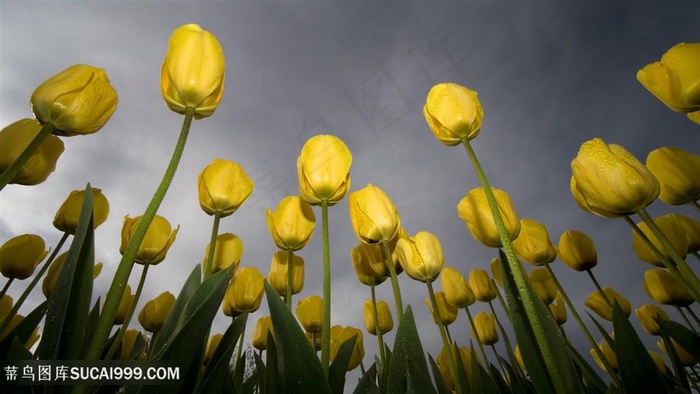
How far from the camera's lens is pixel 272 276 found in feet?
7.30

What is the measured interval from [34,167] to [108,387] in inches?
40.3

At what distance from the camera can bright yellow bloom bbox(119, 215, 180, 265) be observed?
6.05ft

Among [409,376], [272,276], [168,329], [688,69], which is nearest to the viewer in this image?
[409,376]

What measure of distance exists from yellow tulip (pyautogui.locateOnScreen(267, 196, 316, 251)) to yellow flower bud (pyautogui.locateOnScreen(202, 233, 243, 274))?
367 millimetres

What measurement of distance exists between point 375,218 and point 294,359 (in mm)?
834

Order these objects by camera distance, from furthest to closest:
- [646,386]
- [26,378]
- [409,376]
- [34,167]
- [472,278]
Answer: [472,278], [34,167], [646,386], [409,376], [26,378]

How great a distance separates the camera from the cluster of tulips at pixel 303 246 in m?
0.96

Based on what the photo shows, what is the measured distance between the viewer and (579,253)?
2.42 meters

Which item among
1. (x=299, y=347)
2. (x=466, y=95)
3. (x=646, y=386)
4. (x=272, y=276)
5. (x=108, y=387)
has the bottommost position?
(x=646, y=386)

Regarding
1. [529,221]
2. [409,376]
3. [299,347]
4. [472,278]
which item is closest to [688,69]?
[529,221]

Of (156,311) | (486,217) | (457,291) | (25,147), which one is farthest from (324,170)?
(457,291)

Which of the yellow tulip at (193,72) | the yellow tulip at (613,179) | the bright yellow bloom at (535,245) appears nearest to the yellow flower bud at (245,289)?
the yellow tulip at (193,72)

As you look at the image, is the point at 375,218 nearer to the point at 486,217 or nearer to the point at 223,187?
the point at 486,217

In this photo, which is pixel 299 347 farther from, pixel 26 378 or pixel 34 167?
pixel 34 167
